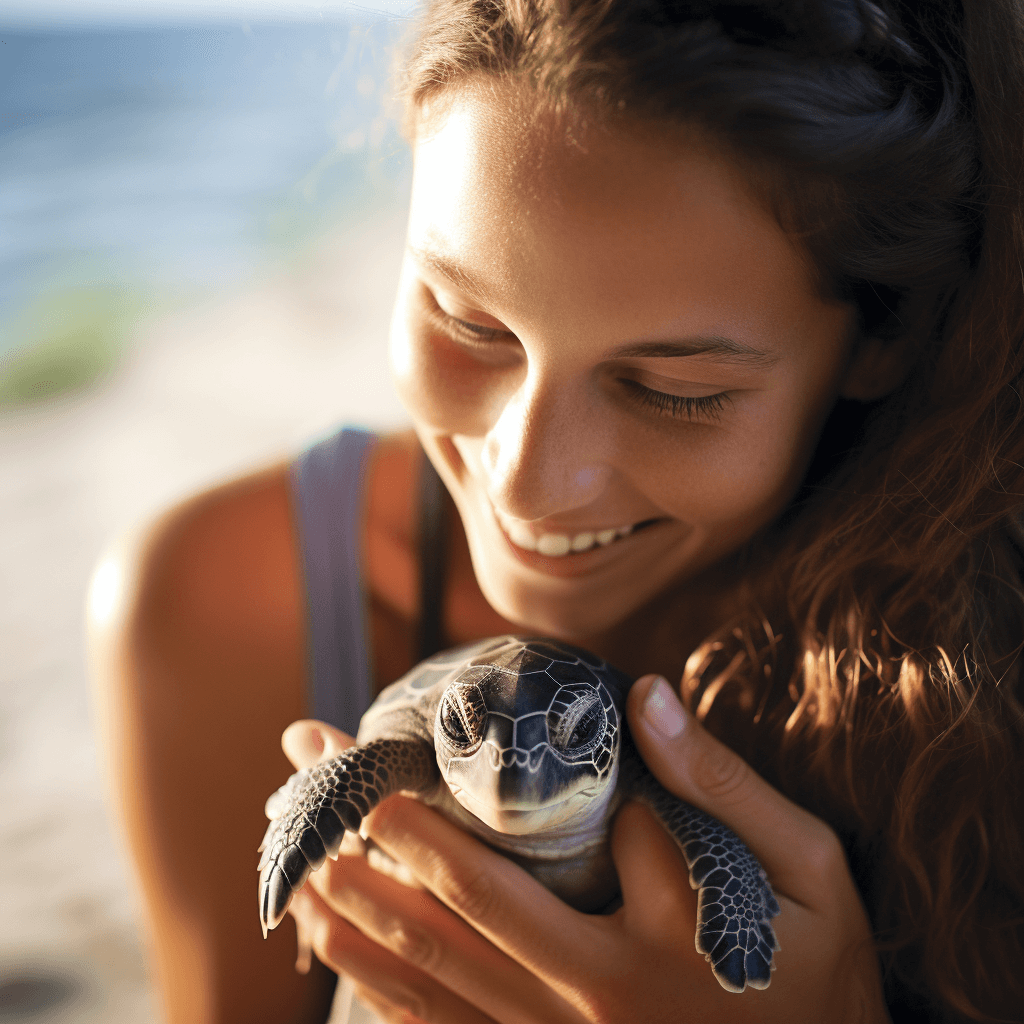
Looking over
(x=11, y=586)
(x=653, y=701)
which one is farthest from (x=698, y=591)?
(x=11, y=586)

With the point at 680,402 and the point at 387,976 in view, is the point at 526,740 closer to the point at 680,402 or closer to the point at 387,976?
the point at 680,402

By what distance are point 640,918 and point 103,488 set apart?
4.11m

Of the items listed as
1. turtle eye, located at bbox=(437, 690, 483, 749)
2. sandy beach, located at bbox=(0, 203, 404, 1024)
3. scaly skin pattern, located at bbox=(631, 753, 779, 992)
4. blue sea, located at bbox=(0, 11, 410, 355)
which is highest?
turtle eye, located at bbox=(437, 690, 483, 749)

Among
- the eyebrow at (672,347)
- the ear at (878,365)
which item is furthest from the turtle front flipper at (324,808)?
the ear at (878,365)

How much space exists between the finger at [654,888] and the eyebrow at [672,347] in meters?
0.53

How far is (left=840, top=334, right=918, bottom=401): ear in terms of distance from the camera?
→ 1.01 meters

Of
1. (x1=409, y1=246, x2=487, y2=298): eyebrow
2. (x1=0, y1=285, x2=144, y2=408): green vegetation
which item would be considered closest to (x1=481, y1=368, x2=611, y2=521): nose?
(x1=409, y1=246, x2=487, y2=298): eyebrow

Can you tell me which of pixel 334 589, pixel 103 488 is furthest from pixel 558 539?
pixel 103 488

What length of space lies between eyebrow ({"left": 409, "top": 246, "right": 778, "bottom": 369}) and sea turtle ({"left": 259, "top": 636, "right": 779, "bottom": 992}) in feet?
1.06

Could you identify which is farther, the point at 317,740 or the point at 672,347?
the point at 317,740

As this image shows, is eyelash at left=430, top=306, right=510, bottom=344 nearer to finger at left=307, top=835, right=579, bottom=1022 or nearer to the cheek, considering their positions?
the cheek

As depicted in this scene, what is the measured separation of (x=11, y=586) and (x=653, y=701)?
361 cm

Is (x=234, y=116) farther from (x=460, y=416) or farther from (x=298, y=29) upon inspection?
(x=460, y=416)

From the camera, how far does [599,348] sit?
2.69ft
